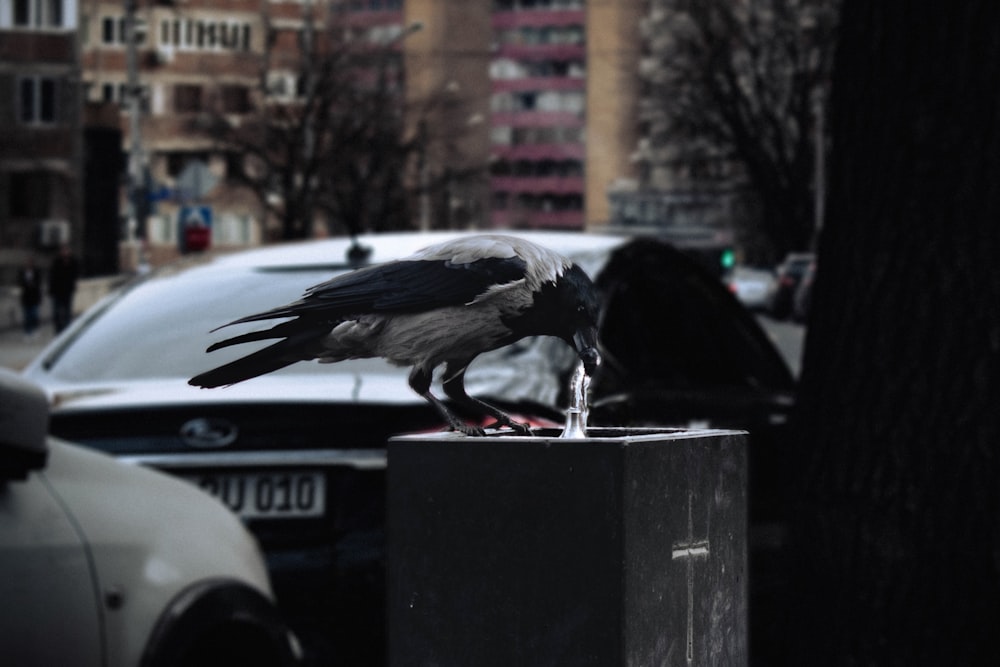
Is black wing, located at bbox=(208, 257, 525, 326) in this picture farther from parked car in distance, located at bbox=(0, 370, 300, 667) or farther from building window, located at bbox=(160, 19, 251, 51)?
building window, located at bbox=(160, 19, 251, 51)

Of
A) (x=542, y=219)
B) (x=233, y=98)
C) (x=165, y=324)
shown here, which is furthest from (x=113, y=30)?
(x=165, y=324)

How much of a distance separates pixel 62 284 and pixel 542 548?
37.3 m

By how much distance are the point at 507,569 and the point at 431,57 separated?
13618 cm

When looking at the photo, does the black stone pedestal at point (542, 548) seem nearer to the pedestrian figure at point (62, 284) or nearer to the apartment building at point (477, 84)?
the pedestrian figure at point (62, 284)

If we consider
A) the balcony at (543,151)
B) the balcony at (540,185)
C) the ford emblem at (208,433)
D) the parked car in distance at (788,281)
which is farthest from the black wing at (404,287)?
the balcony at (540,185)

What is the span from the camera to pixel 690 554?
1.98 metres

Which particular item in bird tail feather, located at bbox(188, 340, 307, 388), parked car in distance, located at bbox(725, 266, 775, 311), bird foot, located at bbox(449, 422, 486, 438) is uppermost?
bird tail feather, located at bbox(188, 340, 307, 388)

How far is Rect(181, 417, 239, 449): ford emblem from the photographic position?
16.0 ft

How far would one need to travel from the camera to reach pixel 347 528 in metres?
4.99

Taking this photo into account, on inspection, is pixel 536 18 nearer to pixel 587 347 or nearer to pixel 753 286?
pixel 753 286

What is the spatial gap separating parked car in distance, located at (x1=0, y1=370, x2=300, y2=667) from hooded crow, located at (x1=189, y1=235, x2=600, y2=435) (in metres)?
2.03

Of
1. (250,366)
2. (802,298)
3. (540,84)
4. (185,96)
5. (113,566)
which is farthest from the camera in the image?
(540,84)

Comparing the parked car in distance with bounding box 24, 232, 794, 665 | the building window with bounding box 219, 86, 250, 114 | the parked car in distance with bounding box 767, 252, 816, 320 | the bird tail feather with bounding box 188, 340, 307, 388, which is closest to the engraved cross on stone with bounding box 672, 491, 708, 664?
the bird tail feather with bounding box 188, 340, 307, 388

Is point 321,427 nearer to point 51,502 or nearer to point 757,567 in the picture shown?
point 51,502
